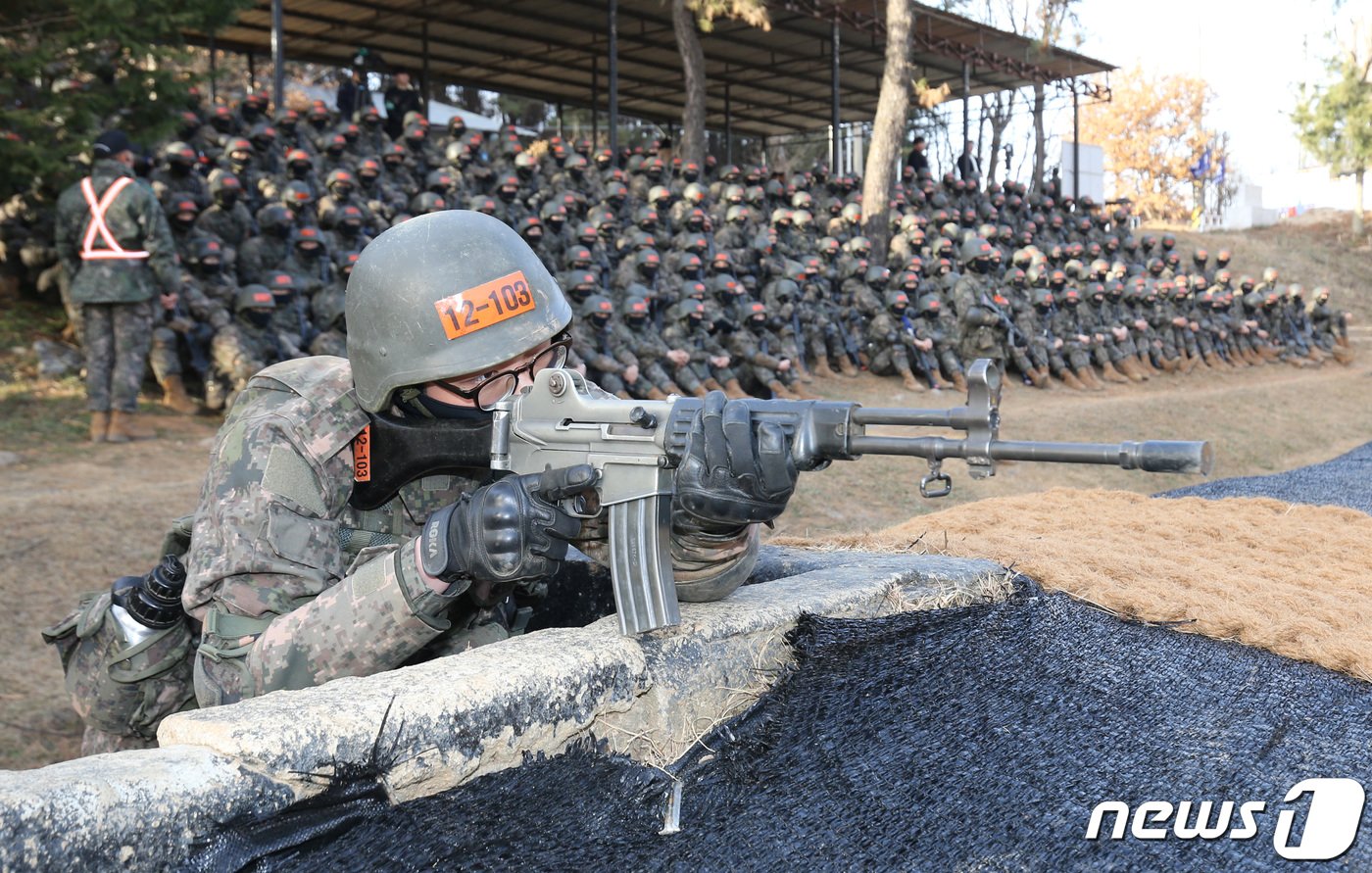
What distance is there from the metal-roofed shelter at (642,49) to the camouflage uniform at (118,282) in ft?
26.7

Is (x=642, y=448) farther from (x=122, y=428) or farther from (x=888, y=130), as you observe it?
(x=888, y=130)

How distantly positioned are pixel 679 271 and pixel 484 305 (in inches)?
391

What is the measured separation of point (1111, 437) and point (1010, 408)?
143 cm

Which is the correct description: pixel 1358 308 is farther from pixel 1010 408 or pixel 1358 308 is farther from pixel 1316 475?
pixel 1316 475

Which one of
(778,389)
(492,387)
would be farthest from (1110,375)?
(492,387)

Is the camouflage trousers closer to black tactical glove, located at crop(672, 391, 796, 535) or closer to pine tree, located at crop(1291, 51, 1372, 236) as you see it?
black tactical glove, located at crop(672, 391, 796, 535)

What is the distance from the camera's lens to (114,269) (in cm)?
733

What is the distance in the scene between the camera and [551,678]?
6.07 feet

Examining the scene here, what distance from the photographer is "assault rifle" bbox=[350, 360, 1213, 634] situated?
5.98 ft

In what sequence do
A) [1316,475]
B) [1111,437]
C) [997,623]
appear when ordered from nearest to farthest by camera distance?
[997,623]
[1316,475]
[1111,437]

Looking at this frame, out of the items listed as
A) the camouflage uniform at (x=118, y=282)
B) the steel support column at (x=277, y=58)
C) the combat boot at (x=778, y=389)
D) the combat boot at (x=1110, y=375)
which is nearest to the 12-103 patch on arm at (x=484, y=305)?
the camouflage uniform at (x=118, y=282)

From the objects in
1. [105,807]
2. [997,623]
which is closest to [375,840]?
[105,807]

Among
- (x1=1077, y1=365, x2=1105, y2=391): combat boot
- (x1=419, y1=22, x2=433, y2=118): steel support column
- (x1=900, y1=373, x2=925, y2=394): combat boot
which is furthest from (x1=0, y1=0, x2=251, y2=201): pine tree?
(x1=1077, y1=365, x2=1105, y2=391): combat boot

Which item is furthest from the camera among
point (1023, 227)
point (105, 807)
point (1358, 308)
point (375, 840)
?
point (1358, 308)
